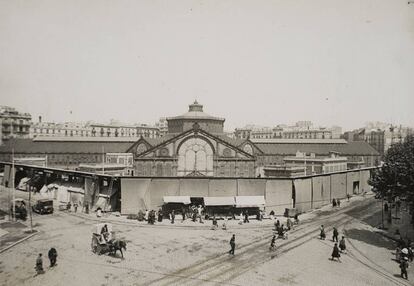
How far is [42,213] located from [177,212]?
52.0 feet

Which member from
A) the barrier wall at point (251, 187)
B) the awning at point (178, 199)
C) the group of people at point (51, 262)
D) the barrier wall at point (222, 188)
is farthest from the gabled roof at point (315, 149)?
the group of people at point (51, 262)

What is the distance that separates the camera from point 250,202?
4197cm

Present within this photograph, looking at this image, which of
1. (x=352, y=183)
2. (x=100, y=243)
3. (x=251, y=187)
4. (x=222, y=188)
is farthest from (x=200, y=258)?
(x=352, y=183)

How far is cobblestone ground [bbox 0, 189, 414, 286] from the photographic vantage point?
23109 mm

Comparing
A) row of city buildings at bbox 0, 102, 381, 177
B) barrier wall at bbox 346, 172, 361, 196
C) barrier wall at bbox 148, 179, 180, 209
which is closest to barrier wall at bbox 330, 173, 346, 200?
barrier wall at bbox 346, 172, 361, 196

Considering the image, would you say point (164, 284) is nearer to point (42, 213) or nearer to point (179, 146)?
point (42, 213)

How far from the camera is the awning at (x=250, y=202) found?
41.6 meters

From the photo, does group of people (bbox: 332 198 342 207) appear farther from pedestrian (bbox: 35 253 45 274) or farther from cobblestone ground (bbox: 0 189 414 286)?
pedestrian (bbox: 35 253 45 274)

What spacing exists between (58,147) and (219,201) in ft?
219

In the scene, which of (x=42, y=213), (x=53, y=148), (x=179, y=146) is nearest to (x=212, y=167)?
(x=179, y=146)

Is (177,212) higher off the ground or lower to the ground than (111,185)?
lower

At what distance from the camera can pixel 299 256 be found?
28172 mm

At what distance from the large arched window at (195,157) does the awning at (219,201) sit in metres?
14.8

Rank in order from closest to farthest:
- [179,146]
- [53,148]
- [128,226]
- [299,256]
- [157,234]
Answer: [299,256] → [157,234] → [128,226] → [179,146] → [53,148]
